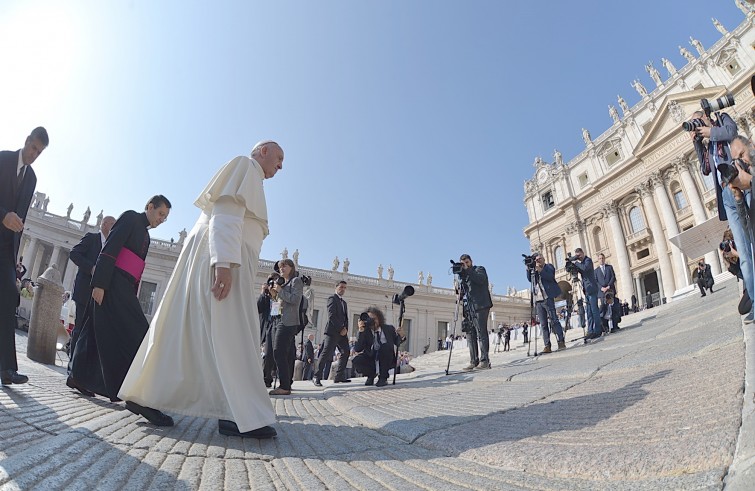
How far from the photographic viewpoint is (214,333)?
2.27 metres

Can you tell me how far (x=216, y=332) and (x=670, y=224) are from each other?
124ft

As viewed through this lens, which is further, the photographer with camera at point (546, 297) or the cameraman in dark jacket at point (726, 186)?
the photographer with camera at point (546, 297)

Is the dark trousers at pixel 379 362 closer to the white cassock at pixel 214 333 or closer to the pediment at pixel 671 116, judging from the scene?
the white cassock at pixel 214 333

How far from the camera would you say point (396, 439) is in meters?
2.04

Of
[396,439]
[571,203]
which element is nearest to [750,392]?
[396,439]

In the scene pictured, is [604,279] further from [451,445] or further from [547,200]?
[547,200]

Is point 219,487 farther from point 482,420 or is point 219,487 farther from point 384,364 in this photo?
point 384,364

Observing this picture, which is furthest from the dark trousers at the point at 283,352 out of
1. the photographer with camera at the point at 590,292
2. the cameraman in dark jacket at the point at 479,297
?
the photographer with camera at the point at 590,292

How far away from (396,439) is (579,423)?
95 cm

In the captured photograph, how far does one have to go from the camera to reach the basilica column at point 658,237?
29734 millimetres

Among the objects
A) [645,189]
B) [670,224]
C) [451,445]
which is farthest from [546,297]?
[645,189]

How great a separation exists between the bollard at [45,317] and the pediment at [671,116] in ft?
128

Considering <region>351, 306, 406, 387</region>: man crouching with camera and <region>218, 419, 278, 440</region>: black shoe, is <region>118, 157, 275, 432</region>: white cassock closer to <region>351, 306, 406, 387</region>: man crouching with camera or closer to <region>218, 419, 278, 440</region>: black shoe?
<region>218, 419, 278, 440</region>: black shoe

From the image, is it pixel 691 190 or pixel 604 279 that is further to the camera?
pixel 691 190
